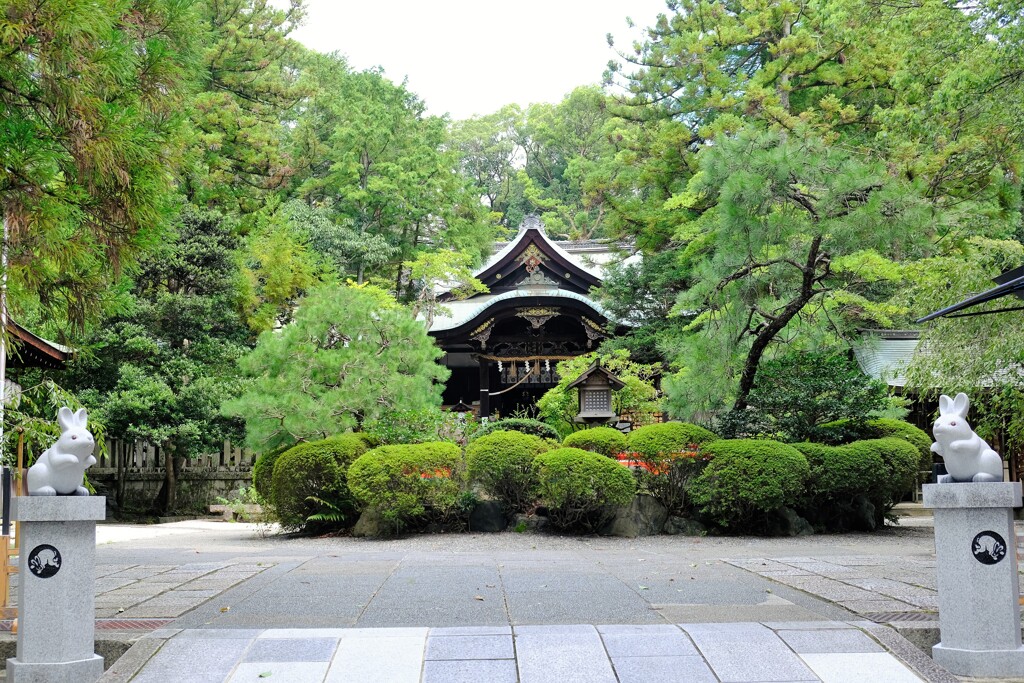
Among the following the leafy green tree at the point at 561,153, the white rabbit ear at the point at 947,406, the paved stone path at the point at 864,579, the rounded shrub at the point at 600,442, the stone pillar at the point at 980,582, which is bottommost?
the paved stone path at the point at 864,579

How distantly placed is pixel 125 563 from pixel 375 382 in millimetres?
4937

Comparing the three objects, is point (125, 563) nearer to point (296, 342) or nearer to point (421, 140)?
point (296, 342)

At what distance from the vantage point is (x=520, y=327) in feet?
77.1

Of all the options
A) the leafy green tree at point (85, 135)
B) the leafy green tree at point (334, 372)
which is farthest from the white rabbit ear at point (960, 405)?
the leafy green tree at point (334, 372)

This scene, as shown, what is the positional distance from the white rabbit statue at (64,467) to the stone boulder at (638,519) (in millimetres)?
8048

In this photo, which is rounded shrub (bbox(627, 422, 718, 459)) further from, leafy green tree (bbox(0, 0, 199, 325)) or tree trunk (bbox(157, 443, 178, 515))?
tree trunk (bbox(157, 443, 178, 515))

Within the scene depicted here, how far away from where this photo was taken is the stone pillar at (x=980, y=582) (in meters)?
4.83

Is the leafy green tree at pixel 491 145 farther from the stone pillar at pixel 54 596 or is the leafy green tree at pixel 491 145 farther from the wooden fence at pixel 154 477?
the stone pillar at pixel 54 596

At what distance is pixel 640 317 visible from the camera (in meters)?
20.8

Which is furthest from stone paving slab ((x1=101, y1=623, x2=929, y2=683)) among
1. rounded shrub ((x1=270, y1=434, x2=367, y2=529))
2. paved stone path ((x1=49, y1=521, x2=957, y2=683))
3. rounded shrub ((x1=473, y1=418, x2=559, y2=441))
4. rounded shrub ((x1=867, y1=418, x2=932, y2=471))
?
rounded shrub ((x1=473, y1=418, x2=559, y2=441))

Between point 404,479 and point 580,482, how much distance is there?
2247 mm

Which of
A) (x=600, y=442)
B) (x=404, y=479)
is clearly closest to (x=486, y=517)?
(x=404, y=479)

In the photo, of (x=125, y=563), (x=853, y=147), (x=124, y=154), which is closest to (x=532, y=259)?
(x=853, y=147)

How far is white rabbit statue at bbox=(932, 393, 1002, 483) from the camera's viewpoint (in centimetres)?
503
